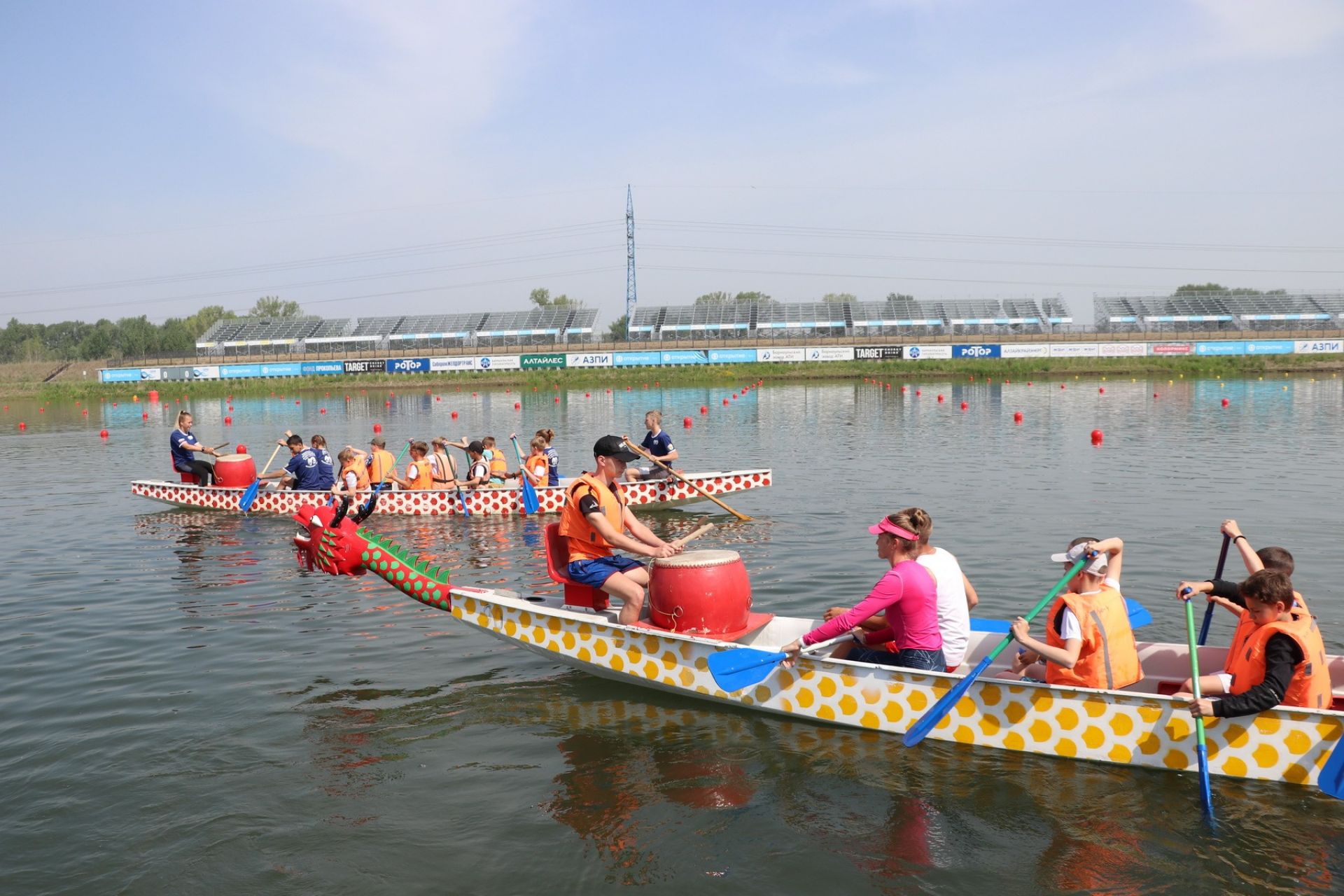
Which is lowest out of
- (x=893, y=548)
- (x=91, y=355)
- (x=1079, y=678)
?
(x=1079, y=678)

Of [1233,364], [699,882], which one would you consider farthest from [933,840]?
[1233,364]

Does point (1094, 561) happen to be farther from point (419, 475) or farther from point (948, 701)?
point (419, 475)

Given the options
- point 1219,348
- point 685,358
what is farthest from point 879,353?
point 1219,348

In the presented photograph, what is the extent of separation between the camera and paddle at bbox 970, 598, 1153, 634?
722 cm

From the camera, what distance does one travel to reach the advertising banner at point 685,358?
70.9m

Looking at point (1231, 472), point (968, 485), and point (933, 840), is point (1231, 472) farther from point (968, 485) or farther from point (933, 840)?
point (933, 840)

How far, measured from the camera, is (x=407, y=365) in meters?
73.4

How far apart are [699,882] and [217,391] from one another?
68.7 metres

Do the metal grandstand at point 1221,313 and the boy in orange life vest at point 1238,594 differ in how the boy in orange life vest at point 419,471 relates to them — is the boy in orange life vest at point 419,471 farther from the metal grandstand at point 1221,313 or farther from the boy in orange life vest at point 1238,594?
the metal grandstand at point 1221,313

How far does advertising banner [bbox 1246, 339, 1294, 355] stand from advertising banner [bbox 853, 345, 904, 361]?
78.9 feet

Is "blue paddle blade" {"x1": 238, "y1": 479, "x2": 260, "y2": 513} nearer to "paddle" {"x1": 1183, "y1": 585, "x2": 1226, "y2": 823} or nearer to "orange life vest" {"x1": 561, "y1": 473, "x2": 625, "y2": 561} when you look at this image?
"orange life vest" {"x1": 561, "y1": 473, "x2": 625, "y2": 561}

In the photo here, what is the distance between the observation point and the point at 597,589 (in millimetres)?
8734

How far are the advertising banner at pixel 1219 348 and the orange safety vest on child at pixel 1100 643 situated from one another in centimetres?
6823

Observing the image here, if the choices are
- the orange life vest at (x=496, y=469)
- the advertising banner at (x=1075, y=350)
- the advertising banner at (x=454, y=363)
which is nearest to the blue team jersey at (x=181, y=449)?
the orange life vest at (x=496, y=469)
